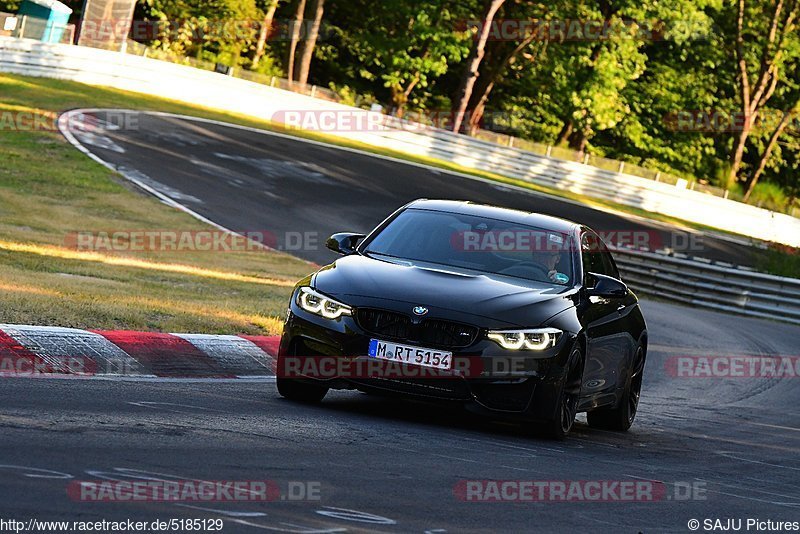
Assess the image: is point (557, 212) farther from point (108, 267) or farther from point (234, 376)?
point (234, 376)

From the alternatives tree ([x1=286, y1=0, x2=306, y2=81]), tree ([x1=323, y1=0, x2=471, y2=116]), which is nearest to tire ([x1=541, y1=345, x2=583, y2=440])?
tree ([x1=323, y1=0, x2=471, y2=116])

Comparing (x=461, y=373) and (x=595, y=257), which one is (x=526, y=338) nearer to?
(x=461, y=373)

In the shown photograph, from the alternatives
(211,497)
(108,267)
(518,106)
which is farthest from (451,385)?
(518,106)

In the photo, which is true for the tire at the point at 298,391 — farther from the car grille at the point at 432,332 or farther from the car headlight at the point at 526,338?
the car headlight at the point at 526,338

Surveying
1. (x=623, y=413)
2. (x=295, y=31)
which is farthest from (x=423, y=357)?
(x=295, y=31)

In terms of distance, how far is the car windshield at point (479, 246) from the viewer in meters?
9.84

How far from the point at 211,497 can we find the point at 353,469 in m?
1.27

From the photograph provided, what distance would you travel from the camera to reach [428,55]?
6322 cm

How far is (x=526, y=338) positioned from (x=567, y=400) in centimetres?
68

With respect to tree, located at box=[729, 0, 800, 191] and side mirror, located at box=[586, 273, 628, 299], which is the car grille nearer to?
side mirror, located at box=[586, 273, 628, 299]

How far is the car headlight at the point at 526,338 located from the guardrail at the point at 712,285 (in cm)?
1795

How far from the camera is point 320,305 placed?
9.00 m

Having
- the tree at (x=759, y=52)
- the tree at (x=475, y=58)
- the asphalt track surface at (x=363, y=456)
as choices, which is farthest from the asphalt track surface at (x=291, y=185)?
the tree at (x=759, y=52)

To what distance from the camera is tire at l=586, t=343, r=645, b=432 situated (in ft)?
35.7
